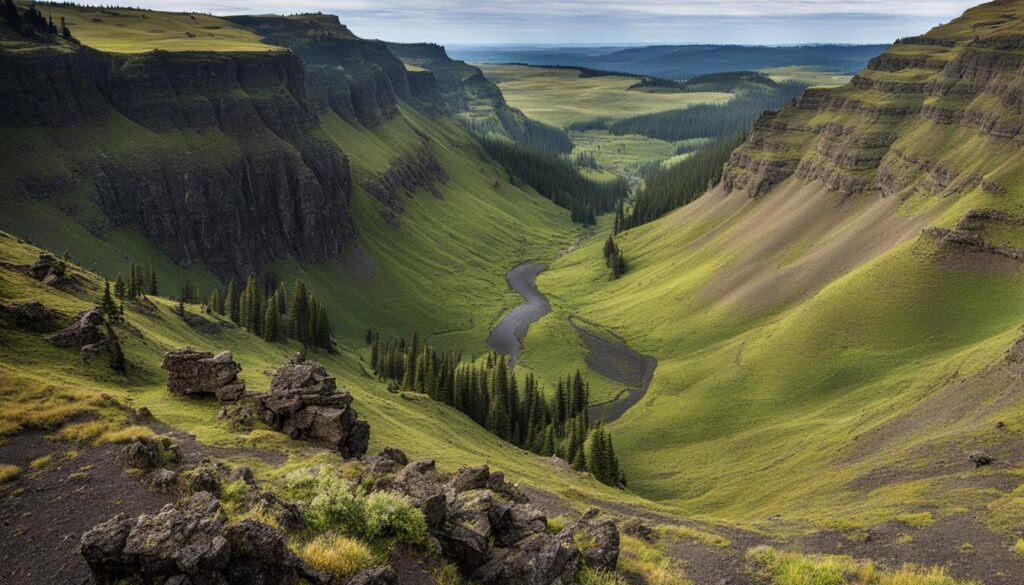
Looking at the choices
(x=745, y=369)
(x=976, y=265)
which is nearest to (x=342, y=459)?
(x=745, y=369)

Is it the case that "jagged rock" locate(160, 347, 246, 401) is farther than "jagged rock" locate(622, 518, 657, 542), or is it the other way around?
"jagged rock" locate(160, 347, 246, 401)

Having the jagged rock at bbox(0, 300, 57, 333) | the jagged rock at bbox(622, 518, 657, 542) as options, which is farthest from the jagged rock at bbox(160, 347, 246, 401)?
the jagged rock at bbox(622, 518, 657, 542)

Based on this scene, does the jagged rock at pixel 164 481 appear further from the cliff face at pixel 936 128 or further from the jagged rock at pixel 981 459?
the cliff face at pixel 936 128

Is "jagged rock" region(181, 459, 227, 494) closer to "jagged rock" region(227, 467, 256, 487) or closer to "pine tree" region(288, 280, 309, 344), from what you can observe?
"jagged rock" region(227, 467, 256, 487)

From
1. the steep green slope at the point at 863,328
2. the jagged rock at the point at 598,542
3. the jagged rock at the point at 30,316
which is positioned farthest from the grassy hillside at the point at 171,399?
the steep green slope at the point at 863,328

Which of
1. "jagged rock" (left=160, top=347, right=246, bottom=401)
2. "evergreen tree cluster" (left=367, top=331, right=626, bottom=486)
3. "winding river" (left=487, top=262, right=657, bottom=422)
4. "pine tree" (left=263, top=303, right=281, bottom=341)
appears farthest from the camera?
"winding river" (left=487, top=262, right=657, bottom=422)

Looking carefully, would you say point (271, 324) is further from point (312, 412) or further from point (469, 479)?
point (469, 479)

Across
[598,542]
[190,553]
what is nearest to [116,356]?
[190,553]
